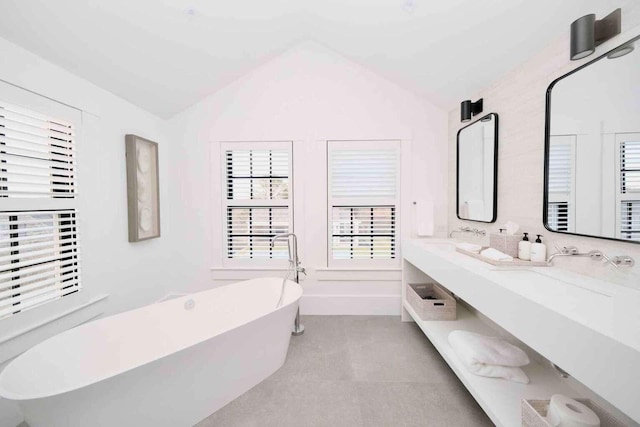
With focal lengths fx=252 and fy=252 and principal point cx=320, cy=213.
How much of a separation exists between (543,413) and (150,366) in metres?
1.84

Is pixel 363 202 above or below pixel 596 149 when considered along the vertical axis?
below

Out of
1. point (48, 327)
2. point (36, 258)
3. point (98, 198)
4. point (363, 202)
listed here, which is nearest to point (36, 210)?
point (36, 258)

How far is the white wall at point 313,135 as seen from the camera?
271cm

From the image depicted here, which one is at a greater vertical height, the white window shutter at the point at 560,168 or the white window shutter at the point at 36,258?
the white window shutter at the point at 560,168

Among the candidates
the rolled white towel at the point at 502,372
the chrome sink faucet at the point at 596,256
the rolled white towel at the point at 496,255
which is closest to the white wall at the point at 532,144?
the chrome sink faucet at the point at 596,256

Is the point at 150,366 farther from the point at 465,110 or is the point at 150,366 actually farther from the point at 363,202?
the point at 465,110

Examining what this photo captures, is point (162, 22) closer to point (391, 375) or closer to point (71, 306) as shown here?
point (71, 306)

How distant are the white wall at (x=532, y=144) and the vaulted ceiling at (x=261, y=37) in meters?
0.11

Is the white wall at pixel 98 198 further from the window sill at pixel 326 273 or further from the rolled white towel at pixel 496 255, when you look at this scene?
the rolled white towel at pixel 496 255

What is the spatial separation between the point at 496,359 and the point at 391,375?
702mm

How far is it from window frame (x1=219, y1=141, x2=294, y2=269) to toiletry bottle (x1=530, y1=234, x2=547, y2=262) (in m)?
2.04

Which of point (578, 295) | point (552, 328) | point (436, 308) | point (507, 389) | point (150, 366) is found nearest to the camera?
point (552, 328)

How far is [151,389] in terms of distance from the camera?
1.24 metres

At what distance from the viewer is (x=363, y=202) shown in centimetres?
274
